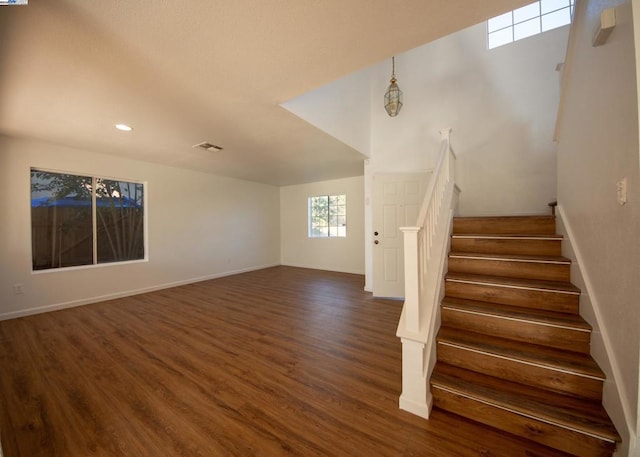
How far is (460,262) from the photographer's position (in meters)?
2.25

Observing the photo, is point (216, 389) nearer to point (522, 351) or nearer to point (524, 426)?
point (524, 426)

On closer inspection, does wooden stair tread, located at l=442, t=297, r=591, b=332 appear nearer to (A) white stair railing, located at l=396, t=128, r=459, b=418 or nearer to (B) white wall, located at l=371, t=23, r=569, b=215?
(A) white stair railing, located at l=396, t=128, r=459, b=418

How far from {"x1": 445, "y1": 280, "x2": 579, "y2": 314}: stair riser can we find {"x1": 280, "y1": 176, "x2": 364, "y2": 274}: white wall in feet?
12.4

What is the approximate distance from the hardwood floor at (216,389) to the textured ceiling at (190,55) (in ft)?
8.12

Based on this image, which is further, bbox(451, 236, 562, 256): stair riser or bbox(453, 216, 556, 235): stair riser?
bbox(453, 216, 556, 235): stair riser

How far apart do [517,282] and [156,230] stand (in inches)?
218

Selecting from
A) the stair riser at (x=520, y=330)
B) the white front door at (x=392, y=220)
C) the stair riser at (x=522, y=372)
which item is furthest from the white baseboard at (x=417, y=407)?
the white front door at (x=392, y=220)

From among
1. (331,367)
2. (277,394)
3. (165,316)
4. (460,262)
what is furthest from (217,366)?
(460,262)

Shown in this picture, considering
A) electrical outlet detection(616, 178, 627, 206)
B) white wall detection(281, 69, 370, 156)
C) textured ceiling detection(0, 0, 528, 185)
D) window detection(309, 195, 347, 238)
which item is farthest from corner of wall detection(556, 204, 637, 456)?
window detection(309, 195, 347, 238)

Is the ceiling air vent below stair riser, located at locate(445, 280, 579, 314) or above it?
above

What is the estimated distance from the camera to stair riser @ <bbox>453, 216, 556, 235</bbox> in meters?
2.33

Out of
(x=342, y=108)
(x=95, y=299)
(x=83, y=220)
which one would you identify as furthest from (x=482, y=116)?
(x=95, y=299)

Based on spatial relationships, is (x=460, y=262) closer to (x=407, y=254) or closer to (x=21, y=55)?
(x=407, y=254)

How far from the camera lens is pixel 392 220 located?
393 centimetres
